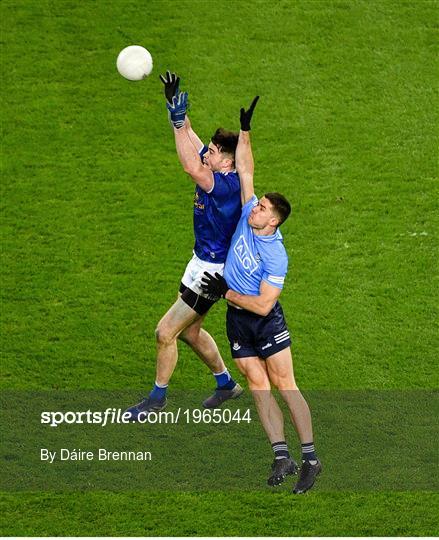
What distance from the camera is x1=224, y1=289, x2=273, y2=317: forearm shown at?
12312 millimetres

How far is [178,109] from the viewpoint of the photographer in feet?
40.3

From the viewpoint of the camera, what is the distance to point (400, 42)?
20.3 metres

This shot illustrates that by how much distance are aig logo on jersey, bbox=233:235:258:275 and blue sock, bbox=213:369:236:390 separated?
200 centimetres

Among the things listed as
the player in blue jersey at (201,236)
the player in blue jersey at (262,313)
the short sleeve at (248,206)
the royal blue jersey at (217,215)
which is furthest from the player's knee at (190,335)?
the short sleeve at (248,206)

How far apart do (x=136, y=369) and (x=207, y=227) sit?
2.81 meters

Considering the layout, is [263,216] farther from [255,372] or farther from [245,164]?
[255,372]

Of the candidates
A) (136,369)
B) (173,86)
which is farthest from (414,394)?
(173,86)

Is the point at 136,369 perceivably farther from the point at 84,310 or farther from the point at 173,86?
the point at 173,86

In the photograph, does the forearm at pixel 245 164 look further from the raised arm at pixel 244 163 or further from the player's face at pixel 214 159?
the player's face at pixel 214 159

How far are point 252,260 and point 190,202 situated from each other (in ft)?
19.0

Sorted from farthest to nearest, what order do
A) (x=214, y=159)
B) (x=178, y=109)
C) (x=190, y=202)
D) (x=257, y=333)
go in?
1. (x=190, y=202)
2. (x=214, y=159)
3. (x=257, y=333)
4. (x=178, y=109)

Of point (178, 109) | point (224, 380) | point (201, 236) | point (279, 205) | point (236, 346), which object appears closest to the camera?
point (279, 205)

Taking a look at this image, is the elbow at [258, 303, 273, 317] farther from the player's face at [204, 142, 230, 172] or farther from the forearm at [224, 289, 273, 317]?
the player's face at [204, 142, 230, 172]

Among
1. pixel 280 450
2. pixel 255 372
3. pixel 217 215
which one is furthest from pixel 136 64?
pixel 280 450
